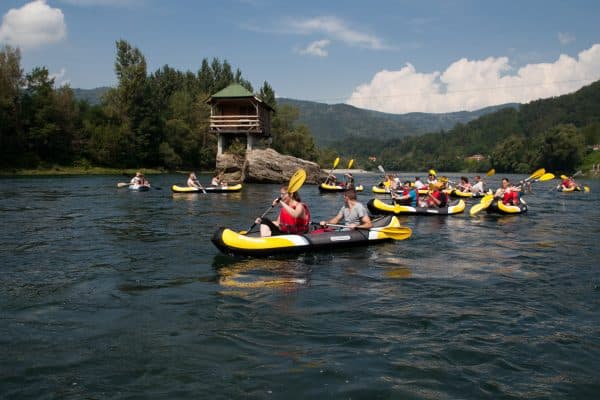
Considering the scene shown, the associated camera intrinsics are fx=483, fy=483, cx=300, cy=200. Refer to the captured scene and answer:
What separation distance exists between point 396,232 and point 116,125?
46770 mm

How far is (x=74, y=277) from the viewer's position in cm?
772

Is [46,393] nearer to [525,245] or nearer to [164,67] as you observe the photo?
[525,245]

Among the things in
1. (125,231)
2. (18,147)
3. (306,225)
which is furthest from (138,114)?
(306,225)

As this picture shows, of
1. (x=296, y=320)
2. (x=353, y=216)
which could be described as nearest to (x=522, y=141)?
(x=353, y=216)

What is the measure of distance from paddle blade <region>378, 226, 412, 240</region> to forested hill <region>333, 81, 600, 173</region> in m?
79.4

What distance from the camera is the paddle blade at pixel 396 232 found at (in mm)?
10961

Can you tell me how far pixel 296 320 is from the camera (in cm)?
588

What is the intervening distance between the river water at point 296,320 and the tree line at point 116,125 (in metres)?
37.7

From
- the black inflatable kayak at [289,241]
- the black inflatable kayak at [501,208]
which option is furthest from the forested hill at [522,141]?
the black inflatable kayak at [289,241]

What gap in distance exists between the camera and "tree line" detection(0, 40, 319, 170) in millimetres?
43281

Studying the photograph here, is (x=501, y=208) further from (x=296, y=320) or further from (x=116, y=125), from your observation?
(x=116, y=125)

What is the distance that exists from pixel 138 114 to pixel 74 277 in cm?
4751

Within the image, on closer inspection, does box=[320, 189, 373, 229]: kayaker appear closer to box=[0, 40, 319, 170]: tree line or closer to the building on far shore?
the building on far shore

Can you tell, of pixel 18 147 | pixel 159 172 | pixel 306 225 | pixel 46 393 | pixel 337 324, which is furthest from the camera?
pixel 159 172
